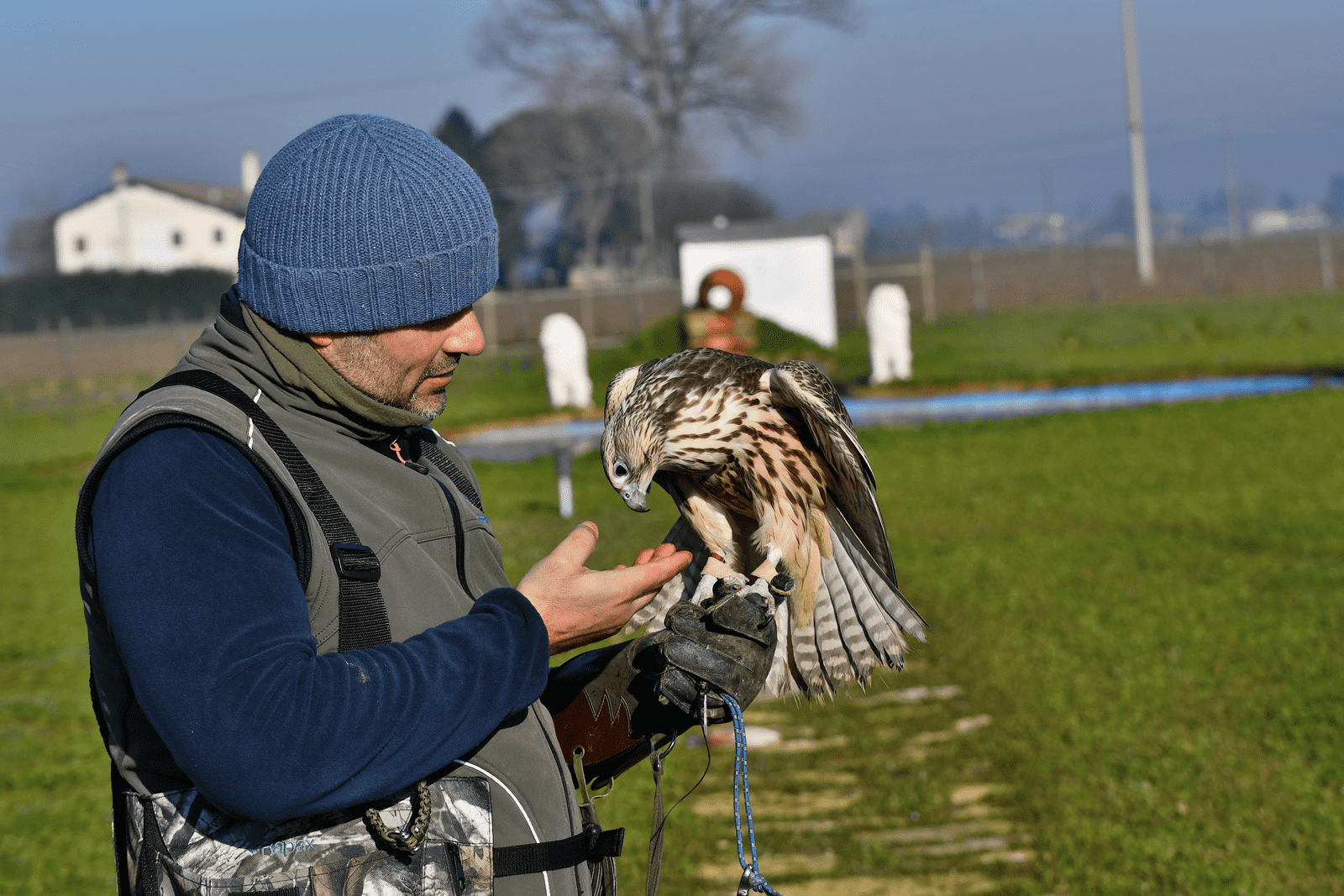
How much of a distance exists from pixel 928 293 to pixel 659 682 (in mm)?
29452

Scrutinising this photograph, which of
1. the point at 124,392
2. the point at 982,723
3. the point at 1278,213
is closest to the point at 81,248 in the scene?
the point at 124,392

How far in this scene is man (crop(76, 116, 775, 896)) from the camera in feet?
4.14

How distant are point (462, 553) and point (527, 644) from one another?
310mm

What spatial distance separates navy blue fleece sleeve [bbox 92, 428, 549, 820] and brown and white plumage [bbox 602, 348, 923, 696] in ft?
3.99

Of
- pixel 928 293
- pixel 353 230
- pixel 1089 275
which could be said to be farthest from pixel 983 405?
pixel 1089 275

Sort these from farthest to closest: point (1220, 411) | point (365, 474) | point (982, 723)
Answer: point (1220, 411), point (982, 723), point (365, 474)

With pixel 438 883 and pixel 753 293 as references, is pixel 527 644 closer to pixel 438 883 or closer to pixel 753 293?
pixel 438 883

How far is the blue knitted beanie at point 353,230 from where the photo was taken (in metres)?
1.44

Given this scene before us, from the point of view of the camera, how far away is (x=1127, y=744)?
15.5 ft

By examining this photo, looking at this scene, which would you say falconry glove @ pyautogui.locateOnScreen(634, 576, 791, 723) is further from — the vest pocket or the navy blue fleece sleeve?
the navy blue fleece sleeve

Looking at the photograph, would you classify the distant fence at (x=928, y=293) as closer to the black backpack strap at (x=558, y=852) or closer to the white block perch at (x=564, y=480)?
the white block perch at (x=564, y=480)

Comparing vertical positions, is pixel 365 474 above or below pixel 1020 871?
above

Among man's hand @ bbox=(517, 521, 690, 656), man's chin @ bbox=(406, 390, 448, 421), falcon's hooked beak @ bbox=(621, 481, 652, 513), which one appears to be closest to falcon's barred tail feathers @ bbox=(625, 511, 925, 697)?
falcon's hooked beak @ bbox=(621, 481, 652, 513)

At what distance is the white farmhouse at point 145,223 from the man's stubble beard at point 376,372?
37.7 m
